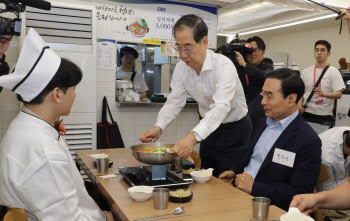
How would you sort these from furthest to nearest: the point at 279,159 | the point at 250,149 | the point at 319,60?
1. the point at 319,60
2. the point at 250,149
3. the point at 279,159

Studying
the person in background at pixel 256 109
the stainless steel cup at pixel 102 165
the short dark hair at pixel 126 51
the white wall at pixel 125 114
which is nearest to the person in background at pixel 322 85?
the person in background at pixel 256 109

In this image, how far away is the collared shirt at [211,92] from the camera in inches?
87.7

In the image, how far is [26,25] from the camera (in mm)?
3549


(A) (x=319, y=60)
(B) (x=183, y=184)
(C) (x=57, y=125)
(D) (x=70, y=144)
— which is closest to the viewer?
(B) (x=183, y=184)

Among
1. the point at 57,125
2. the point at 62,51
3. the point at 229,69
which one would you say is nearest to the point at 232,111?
the point at 229,69

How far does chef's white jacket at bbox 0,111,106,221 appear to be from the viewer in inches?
52.5

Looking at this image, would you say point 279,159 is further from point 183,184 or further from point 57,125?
point 57,125

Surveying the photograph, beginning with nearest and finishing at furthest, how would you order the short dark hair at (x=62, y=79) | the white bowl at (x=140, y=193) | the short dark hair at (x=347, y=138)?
the short dark hair at (x=62, y=79), the white bowl at (x=140, y=193), the short dark hair at (x=347, y=138)

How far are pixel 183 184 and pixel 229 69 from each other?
102 cm

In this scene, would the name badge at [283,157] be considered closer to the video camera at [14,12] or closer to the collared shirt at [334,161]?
the collared shirt at [334,161]

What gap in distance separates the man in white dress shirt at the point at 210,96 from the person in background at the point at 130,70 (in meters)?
1.84

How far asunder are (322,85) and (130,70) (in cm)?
299

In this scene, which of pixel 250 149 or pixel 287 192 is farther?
pixel 250 149

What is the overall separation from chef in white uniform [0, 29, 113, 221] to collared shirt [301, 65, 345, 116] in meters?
4.47
